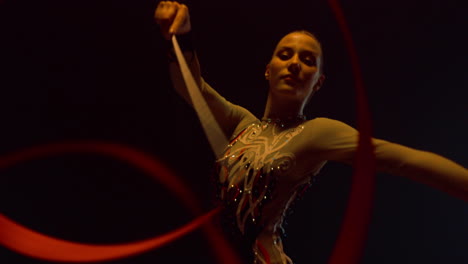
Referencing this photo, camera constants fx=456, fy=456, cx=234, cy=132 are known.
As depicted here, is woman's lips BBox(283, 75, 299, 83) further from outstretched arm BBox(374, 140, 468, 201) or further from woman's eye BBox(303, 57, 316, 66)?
outstretched arm BBox(374, 140, 468, 201)

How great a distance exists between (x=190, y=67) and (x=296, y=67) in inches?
11.8

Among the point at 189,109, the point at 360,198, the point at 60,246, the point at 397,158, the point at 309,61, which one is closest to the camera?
the point at 360,198

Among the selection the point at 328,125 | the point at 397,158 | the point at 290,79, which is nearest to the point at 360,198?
the point at 397,158

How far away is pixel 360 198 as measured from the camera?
891 millimetres

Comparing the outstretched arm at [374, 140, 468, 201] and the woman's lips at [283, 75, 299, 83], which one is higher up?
the woman's lips at [283, 75, 299, 83]

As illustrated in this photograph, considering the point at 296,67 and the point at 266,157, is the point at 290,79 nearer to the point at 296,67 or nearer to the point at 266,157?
the point at 296,67

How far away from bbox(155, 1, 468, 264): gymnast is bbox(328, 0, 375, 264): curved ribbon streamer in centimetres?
13

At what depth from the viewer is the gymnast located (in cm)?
112

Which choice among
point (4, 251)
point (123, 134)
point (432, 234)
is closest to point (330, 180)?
point (432, 234)

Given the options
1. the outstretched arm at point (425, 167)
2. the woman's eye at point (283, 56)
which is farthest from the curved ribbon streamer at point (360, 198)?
the woman's eye at point (283, 56)

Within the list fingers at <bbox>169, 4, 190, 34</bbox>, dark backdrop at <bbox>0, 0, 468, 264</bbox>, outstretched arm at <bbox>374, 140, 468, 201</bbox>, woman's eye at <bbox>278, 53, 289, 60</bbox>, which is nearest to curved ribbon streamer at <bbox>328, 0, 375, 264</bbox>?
outstretched arm at <bbox>374, 140, 468, 201</bbox>

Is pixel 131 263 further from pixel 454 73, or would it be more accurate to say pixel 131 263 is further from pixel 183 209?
pixel 454 73

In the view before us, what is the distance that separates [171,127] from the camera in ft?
7.45

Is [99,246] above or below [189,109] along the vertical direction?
below
